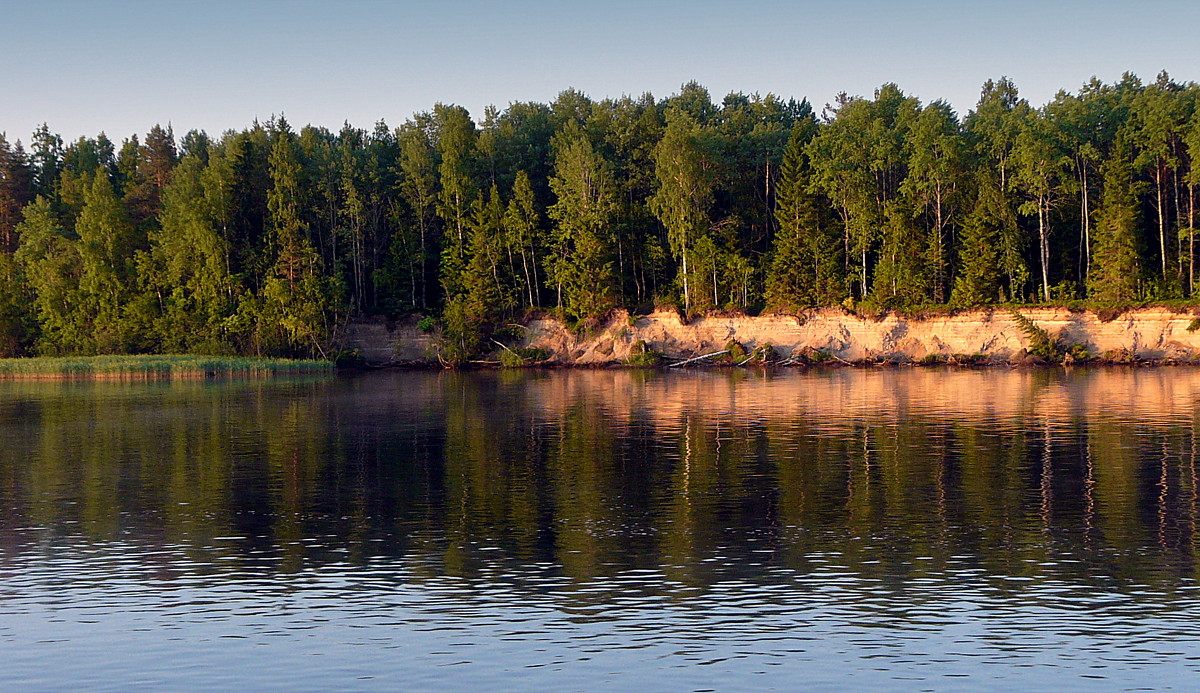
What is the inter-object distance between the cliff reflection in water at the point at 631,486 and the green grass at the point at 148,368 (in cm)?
3213

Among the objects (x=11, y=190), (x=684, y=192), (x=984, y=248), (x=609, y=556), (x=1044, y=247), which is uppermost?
(x=11, y=190)

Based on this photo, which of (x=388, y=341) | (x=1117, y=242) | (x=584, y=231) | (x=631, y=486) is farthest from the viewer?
(x=388, y=341)

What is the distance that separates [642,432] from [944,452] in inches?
491

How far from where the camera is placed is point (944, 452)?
121 ft

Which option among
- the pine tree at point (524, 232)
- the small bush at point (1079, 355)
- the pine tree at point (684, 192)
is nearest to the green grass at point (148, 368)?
the pine tree at point (524, 232)

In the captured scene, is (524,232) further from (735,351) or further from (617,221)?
(735,351)

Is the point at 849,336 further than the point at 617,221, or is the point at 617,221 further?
the point at 617,221

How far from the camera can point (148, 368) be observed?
301ft

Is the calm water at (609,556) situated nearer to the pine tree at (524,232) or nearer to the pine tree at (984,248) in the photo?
the pine tree at (984,248)

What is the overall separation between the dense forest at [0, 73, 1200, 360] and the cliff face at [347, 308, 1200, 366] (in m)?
1.90

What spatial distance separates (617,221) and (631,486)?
78404 millimetres

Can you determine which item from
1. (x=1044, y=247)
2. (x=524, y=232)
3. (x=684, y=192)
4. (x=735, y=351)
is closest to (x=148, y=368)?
(x=524, y=232)

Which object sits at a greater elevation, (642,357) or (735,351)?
(735,351)

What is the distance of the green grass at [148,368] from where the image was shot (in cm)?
9044
